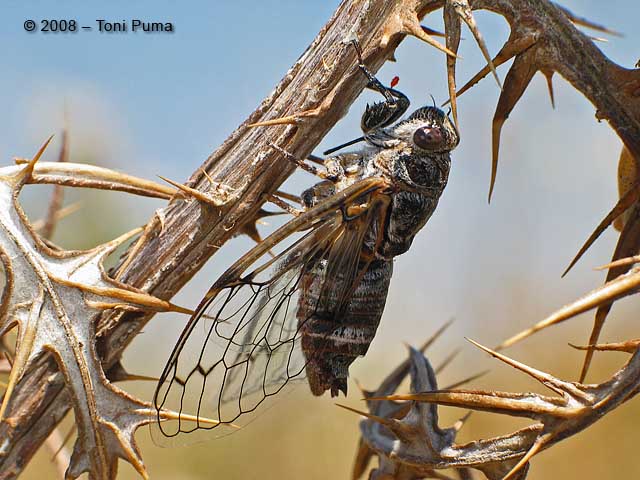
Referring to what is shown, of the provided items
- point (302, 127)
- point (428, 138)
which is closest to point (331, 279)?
point (428, 138)

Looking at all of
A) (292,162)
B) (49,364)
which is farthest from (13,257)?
(292,162)

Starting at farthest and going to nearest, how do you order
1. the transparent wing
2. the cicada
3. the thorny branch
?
the cicada, the transparent wing, the thorny branch

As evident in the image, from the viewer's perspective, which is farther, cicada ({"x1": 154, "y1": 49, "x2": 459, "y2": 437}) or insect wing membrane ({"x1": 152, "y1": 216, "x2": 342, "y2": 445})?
cicada ({"x1": 154, "y1": 49, "x2": 459, "y2": 437})

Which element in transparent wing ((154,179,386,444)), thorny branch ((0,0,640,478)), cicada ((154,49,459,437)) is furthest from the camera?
cicada ((154,49,459,437))

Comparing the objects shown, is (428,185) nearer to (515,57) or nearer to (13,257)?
(515,57)

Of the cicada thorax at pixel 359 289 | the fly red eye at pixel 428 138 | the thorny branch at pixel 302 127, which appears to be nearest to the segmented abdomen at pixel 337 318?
the cicada thorax at pixel 359 289

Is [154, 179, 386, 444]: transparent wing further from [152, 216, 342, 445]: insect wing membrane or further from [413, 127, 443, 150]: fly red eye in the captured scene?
[413, 127, 443, 150]: fly red eye

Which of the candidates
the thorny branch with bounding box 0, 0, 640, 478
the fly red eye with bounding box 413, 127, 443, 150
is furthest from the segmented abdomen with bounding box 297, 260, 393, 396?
the thorny branch with bounding box 0, 0, 640, 478
